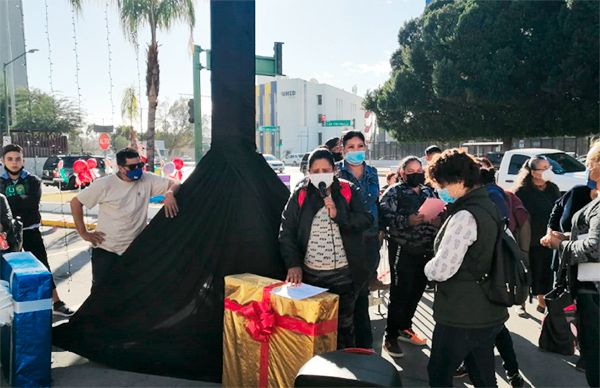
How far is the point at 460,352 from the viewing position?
265cm

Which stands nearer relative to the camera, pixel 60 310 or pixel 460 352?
pixel 460 352

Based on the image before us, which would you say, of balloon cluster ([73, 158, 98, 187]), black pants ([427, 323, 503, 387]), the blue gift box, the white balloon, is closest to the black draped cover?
the blue gift box

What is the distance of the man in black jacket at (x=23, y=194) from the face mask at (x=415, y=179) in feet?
12.8

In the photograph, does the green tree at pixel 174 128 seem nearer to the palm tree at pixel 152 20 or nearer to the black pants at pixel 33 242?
the palm tree at pixel 152 20

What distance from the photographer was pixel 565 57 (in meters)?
19.6

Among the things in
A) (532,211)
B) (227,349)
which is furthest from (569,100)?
(227,349)

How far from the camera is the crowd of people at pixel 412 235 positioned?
264 centimetres

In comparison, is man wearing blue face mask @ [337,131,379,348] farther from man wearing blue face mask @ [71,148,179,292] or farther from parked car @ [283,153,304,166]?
parked car @ [283,153,304,166]

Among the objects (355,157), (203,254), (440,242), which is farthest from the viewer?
(355,157)

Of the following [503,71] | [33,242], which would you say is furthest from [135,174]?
[503,71]

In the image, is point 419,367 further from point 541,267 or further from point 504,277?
point 541,267

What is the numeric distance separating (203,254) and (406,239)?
1698mm

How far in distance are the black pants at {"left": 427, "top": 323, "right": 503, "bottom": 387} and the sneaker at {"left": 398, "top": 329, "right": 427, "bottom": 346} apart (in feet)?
6.24

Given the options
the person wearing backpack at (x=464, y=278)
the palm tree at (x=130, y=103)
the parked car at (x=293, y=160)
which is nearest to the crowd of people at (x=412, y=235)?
the person wearing backpack at (x=464, y=278)
